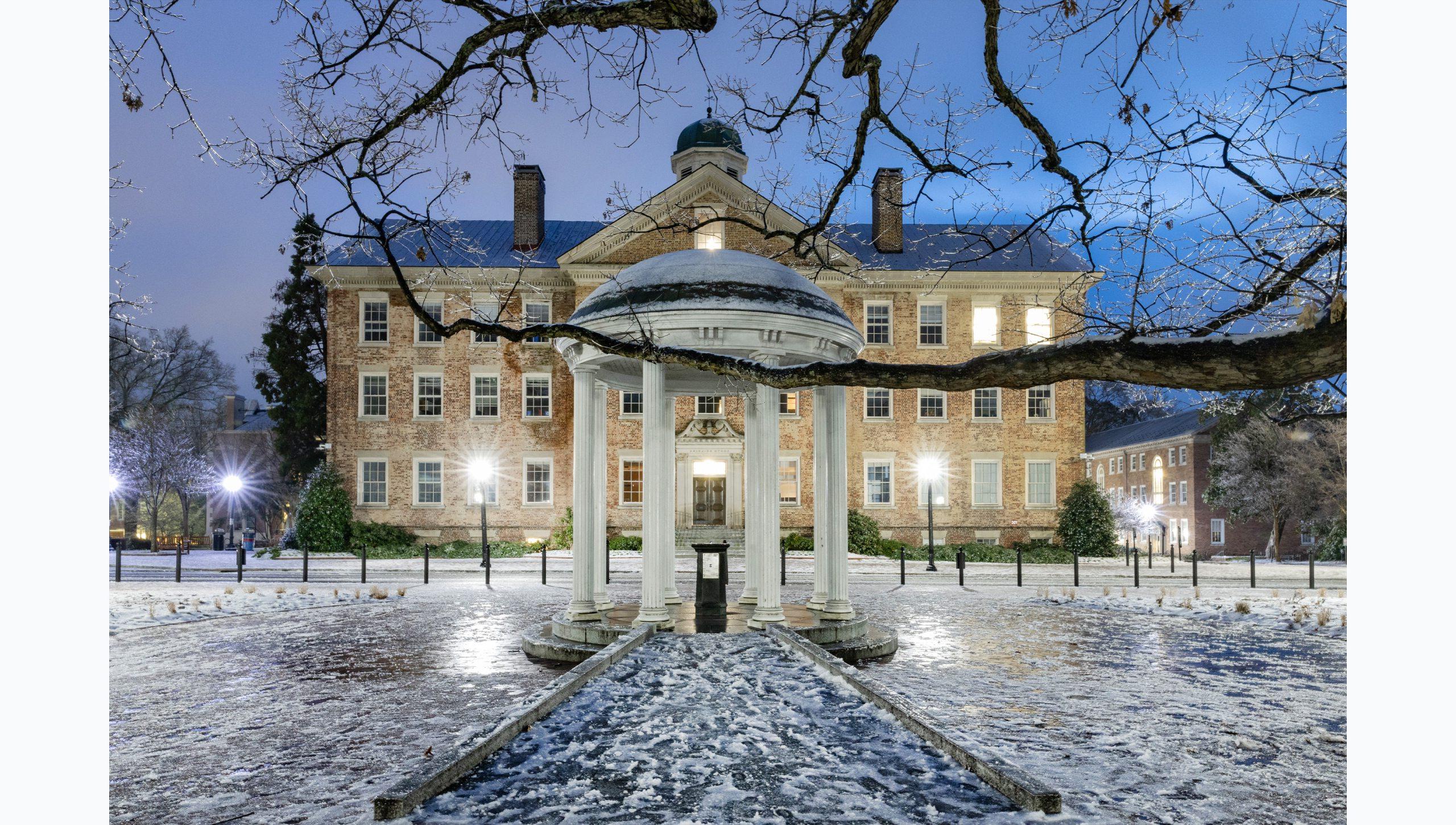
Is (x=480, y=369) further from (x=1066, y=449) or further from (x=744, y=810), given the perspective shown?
(x=744, y=810)

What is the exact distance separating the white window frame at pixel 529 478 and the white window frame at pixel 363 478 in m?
5.43

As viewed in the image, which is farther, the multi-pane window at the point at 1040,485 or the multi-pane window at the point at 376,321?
the multi-pane window at the point at 376,321

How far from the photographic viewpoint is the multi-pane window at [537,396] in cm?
3400

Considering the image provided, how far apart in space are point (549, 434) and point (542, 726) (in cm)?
2826

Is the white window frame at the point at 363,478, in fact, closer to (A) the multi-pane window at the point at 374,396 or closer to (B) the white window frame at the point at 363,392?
(B) the white window frame at the point at 363,392

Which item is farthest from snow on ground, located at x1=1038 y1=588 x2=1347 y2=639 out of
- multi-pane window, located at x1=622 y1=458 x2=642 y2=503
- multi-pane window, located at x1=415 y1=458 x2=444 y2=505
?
multi-pane window, located at x1=415 y1=458 x2=444 y2=505

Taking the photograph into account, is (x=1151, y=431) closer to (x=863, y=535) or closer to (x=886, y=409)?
(x=886, y=409)

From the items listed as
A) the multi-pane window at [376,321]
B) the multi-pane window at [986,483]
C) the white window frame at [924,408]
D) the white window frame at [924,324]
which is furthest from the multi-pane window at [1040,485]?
the multi-pane window at [376,321]

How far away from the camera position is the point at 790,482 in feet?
109

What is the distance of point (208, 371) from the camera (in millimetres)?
33250

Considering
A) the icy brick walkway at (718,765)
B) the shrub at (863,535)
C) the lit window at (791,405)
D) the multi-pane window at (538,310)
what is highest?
the multi-pane window at (538,310)

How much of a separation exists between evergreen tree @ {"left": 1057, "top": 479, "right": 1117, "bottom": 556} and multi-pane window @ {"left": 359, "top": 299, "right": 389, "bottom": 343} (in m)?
28.3

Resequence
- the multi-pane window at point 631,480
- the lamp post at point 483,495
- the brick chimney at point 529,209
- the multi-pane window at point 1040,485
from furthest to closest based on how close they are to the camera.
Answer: the brick chimney at point 529,209, the multi-pane window at point 1040,485, the multi-pane window at point 631,480, the lamp post at point 483,495

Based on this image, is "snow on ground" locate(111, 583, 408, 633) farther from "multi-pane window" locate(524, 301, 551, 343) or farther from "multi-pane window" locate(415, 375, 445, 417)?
"multi-pane window" locate(524, 301, 551, 343)
